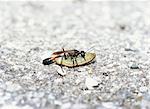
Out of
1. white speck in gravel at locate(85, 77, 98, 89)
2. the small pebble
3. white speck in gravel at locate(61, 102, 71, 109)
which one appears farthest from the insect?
white speck in gravel at locate(61, 102, 71, 109)

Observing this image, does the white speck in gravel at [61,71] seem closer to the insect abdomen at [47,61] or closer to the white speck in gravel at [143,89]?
the insect abdomen at [47,61]

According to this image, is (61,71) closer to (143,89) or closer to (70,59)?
(70,59)

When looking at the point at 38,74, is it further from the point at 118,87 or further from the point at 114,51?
the point at 114,51

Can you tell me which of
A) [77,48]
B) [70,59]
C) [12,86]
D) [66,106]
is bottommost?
[66,106]

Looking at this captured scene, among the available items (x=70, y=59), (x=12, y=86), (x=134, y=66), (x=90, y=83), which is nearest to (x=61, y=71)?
(x=70, y=59)

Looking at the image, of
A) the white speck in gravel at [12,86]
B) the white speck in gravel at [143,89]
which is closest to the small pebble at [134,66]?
the white speck in gravel at [143,89]
